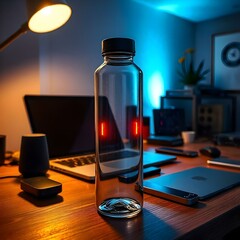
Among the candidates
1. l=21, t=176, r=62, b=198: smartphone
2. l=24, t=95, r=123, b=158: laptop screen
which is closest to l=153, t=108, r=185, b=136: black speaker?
l=24, t=95, r=123, b=158: laptop screen

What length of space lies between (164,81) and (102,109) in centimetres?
161

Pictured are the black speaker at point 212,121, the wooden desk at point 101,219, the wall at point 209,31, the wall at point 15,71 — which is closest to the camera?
the wooden desk at point 101,219

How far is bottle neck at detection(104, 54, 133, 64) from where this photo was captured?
630 millimetres

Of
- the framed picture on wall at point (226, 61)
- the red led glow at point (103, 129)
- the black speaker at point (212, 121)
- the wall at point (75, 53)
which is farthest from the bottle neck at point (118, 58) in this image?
the framed picture on wall at point (226, 61)

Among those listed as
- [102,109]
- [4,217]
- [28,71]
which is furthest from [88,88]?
[4,217]

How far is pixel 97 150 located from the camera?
2.21 feet

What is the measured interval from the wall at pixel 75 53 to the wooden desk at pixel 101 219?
0.74m

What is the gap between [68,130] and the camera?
4.01ft

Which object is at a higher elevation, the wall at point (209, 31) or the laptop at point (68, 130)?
the wall at point (209, 31)

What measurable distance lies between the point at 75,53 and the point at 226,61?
1.25m

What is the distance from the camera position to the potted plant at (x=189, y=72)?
86.4 inches

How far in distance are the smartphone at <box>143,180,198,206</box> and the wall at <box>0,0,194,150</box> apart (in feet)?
2.89

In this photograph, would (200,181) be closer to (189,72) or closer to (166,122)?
(166,122)

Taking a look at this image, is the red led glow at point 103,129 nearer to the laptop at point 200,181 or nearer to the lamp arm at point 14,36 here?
the laptop at point 200,181
